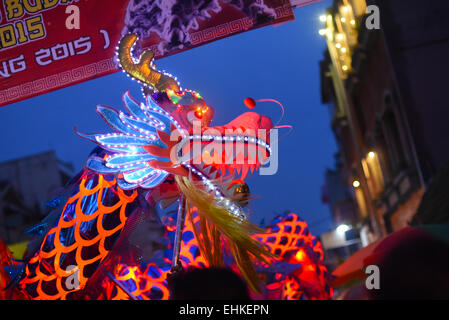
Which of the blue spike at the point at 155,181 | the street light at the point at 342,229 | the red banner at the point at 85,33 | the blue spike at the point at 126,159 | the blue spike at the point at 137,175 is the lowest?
the blue spike at the point at 155,181

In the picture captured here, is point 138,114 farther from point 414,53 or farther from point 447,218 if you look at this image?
point 414,53

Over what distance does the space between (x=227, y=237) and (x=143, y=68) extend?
1.38 meters

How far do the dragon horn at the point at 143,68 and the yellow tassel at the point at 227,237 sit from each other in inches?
34.3

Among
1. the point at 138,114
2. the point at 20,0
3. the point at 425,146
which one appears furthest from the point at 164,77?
the point at 425,146

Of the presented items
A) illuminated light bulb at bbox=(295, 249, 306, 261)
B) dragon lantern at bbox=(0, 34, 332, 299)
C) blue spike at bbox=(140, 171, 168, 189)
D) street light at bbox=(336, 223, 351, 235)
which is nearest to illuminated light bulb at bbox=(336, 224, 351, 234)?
street light at bbox=(336, 223, 351, 235)

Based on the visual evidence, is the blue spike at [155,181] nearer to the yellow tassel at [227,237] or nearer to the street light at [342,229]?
the yellow tassel at [227,237]

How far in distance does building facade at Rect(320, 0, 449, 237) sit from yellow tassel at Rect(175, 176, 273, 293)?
230 inches

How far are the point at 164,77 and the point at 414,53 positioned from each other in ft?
33.1

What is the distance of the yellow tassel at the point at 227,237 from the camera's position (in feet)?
11.5

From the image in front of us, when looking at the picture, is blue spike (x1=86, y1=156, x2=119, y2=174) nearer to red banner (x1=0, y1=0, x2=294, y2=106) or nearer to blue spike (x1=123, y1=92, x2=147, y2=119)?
blue spike (x1=123, y1=92, x2=147, y2=119)

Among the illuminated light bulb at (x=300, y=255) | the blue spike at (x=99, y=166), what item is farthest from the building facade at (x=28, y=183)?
the blue spike at (x=99, y=166)

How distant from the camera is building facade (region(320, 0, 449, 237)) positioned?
12367 mm
